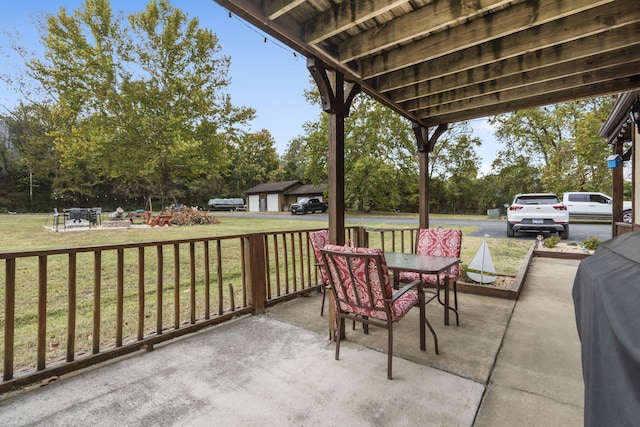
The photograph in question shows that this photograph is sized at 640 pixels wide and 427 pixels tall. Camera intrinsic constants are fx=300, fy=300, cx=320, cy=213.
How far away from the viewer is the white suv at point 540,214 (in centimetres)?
817

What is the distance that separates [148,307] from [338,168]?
285 cm

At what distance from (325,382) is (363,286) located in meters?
0.69

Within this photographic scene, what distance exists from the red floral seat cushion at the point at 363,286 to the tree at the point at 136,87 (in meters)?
15.1

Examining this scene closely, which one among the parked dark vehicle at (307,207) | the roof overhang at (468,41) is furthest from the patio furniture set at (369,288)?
the parked dark vehicle at (307,207)

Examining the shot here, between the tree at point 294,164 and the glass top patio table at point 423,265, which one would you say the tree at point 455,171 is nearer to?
the tree at point 294,164

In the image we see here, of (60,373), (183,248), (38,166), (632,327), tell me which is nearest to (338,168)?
(632,327)

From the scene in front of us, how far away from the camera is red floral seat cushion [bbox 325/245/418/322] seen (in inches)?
80.0

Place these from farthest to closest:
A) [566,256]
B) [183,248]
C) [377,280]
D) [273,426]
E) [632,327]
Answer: [183,248] < [566,256] < [377,280] < [273,426] < [632,327]

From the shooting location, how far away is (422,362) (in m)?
2.27

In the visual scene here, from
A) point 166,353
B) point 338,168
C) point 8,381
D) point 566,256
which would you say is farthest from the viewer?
point 566,256

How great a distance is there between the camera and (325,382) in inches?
79.9

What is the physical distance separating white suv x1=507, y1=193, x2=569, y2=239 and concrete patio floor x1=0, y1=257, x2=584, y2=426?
657cm

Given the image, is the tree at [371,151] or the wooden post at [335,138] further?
the tree at [371,151]

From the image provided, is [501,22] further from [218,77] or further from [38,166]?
[38,166]
